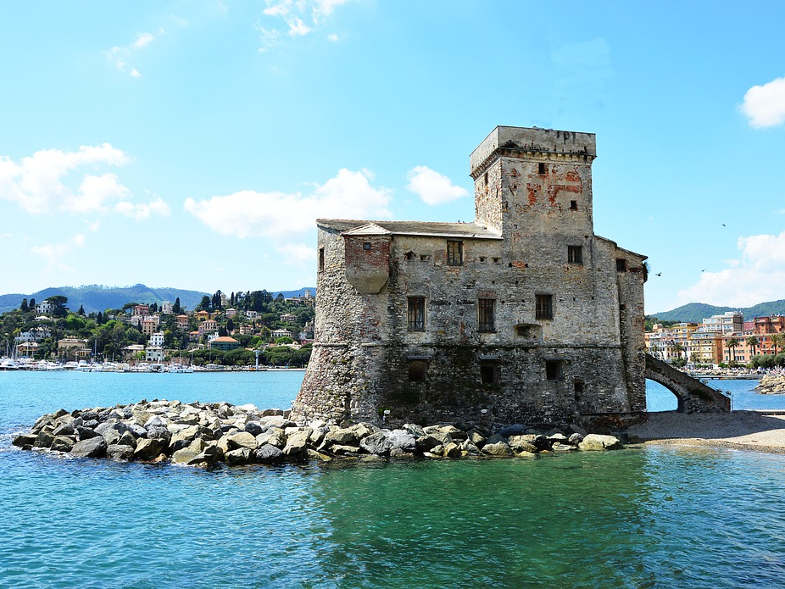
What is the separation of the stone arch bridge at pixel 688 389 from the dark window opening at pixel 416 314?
43.2 ft

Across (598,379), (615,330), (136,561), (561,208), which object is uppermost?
(561,208)

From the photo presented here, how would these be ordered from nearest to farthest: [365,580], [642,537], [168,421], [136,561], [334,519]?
[365,580] < [136,561] < [642,537] < [334,519] < [168,421]

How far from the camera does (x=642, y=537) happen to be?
14.5 meters

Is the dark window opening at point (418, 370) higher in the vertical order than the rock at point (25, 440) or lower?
higher

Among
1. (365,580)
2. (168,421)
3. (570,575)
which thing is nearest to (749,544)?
(570,575)

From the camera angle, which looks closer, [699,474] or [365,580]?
[365,580]

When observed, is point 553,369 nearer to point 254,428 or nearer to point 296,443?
point 296,443

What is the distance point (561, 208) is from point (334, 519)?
19837 millimetres

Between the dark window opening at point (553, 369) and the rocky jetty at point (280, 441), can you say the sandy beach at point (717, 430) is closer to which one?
the rocky jetty at point (280, 441)

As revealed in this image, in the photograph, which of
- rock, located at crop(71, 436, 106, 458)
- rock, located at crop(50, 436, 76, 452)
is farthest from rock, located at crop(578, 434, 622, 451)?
rock, located at crop(50, 436, 76, 452)

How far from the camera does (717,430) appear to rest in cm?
2844

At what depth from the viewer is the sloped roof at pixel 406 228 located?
90.5 ft

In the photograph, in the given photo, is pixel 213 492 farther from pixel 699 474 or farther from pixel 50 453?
pixel 699 474

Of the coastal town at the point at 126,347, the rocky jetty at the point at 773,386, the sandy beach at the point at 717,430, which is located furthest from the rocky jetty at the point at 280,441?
the coastal town at the point at 126,347
